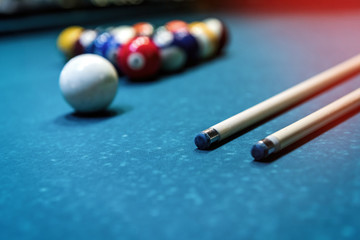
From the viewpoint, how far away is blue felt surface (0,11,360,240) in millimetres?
1102

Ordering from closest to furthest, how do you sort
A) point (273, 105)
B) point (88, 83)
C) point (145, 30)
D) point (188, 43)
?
point (273, 105) < point (88, 83) < point (188, 43) < point (145, 30)

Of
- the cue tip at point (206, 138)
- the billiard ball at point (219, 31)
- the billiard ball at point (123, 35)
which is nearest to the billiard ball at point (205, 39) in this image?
the billiard ball at point (219, 31)

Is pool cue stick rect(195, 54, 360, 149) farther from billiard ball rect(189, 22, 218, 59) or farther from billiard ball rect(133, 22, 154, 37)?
billiard ball rect(133, 22, 154, 37)

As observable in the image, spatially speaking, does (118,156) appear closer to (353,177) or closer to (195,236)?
(195,236)

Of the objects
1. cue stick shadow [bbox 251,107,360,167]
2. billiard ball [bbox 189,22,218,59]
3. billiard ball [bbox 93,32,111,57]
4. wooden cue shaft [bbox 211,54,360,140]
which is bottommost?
cue stick shadow [bbox 251,107,360,167]

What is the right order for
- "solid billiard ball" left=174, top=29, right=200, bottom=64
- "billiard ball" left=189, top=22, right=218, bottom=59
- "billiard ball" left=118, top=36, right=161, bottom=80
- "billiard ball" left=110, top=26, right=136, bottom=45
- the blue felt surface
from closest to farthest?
the blue felt surface < "billiard ball" left=118, top=36, right=161, bottom=80 < "billiard ball" left=110, top=26, right=136, bottom=45 < "solid billiard ball" left=174, top=29, right=200, bottom=64 < "billiard ball" left=189, top=22, right=218, bottom=59

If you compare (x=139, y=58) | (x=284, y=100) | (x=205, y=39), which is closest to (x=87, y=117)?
(x=139, y=58)

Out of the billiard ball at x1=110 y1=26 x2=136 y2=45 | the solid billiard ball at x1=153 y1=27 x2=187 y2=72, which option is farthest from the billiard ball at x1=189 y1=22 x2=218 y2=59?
the billiard ball at x1=110 y1=26 x2=136 y2=45

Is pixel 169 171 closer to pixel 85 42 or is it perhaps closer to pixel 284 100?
pixel 284 100

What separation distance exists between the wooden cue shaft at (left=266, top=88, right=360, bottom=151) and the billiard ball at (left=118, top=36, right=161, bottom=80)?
127cm

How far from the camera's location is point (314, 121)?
1.56 meters

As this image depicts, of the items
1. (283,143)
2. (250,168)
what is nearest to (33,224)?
(250,168)

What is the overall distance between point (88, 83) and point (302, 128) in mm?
1009

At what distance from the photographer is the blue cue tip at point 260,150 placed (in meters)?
1.37
